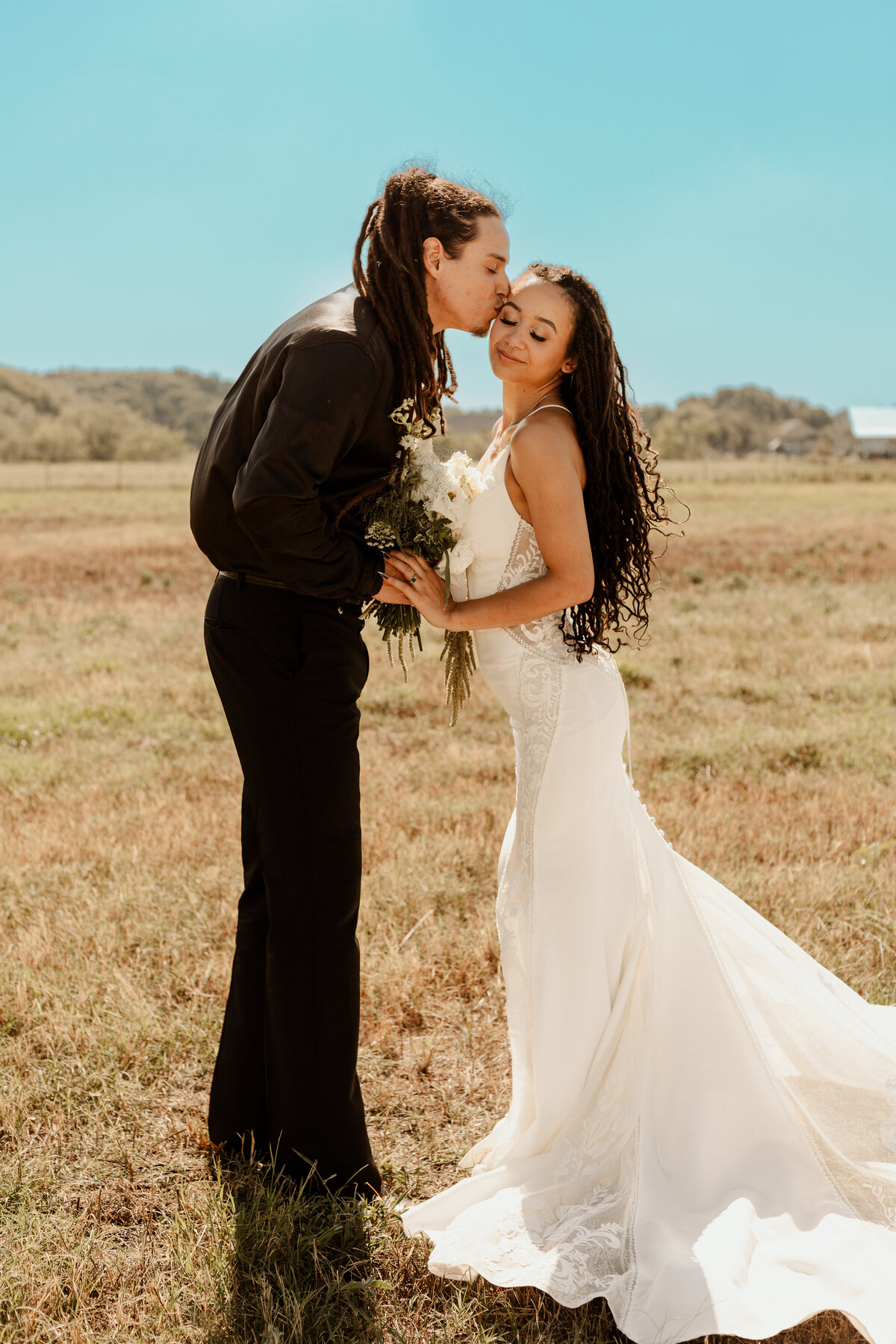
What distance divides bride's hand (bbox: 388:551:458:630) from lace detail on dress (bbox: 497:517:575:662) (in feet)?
0.71

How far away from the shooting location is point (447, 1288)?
9.54 feet

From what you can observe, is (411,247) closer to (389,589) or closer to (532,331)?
(532,331)

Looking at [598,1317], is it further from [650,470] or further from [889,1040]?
[650,470]

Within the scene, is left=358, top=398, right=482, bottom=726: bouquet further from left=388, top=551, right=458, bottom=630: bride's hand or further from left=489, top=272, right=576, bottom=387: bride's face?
left=489, top=272, right=576, bottom=387: bride's face

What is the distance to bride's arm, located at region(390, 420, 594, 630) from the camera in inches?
121

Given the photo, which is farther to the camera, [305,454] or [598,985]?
[598,985]

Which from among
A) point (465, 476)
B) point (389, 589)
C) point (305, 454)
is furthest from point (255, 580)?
point (465, 476)

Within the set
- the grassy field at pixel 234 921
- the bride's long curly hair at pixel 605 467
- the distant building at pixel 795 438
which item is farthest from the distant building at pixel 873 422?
the bride's long curly hair at pixel 605 467

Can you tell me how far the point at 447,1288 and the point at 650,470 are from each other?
102 inches

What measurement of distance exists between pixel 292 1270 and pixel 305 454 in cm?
231

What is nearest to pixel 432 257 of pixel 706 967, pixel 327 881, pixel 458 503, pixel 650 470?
pixel 458 503

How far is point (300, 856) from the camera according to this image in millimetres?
3094

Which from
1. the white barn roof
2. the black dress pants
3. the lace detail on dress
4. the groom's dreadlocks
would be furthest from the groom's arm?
the white barn roof

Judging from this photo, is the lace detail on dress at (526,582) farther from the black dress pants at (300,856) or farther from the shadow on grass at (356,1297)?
the shadow on grass at (356,1297)
